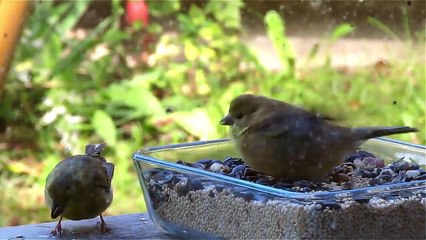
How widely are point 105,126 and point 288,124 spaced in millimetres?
1277

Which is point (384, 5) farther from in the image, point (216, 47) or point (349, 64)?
point (216, 47)

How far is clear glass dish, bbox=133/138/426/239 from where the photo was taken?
0.85 meters

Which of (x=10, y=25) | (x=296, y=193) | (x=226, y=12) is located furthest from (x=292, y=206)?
(x=226, y=12)

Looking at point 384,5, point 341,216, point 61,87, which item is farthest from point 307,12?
point 341,216

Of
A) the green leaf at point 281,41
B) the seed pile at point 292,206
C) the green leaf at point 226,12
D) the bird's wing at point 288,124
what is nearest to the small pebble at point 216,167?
the seed pile at point 292,206

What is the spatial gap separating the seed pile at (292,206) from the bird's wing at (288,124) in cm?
6

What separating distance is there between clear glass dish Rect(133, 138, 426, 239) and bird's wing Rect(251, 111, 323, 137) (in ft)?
0.24

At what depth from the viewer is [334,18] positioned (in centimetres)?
206

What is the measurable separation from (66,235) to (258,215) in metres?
0.28

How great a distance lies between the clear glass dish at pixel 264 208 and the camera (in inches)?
33.6

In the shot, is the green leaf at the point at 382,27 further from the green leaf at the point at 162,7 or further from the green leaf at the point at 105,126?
the green leaf at the point at 105,126

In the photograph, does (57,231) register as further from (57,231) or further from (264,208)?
(264,208)

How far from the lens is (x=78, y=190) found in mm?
1057

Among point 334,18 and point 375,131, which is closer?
point 375,131
